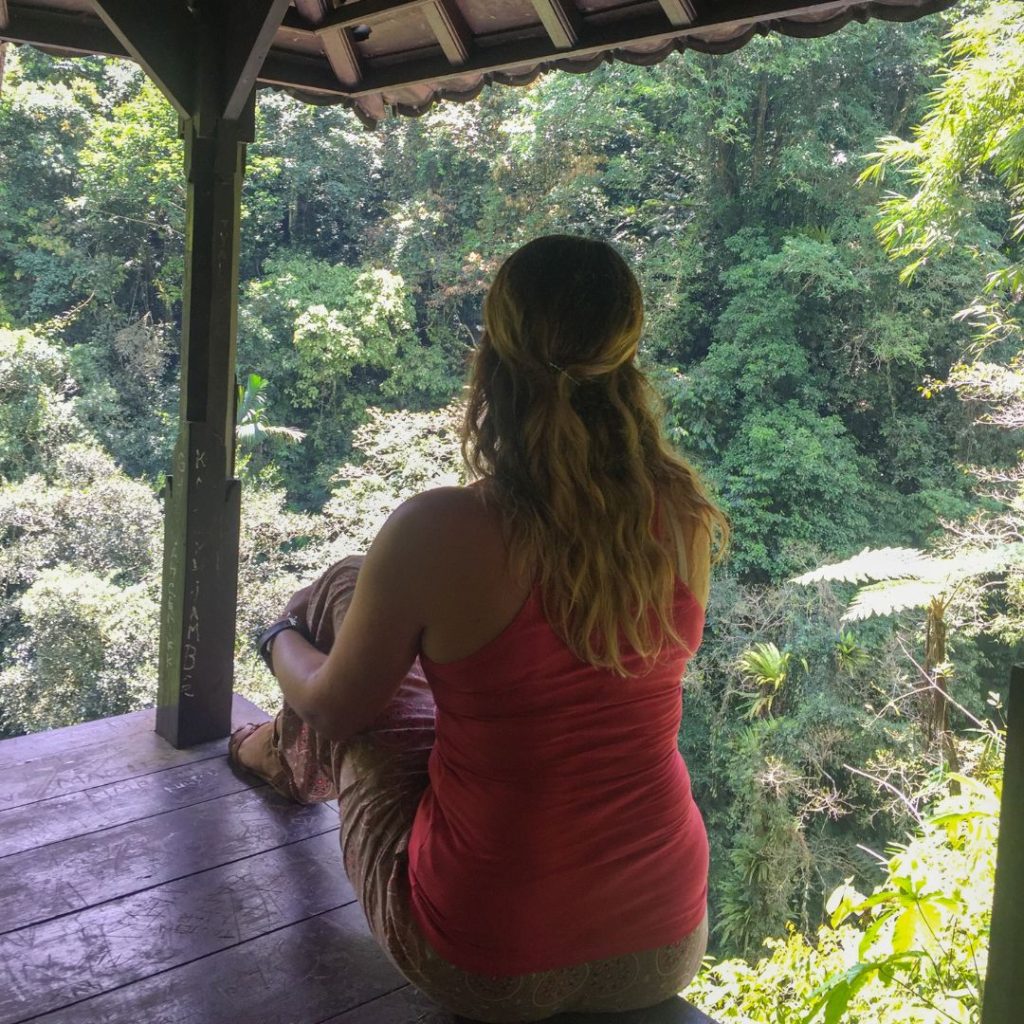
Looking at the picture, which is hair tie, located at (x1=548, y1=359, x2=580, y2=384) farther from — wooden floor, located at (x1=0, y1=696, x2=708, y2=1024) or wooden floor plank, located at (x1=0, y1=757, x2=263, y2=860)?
wooden floor plank, located at (x1=0, y1=757, x2=263, y2=860)

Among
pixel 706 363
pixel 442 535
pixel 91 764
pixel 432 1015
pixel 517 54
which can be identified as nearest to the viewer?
pixel 442 535

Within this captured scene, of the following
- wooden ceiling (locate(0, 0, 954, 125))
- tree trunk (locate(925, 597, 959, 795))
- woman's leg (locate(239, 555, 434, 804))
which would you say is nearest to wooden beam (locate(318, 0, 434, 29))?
wooden ceiling (locate(0, 0, 954, 125))

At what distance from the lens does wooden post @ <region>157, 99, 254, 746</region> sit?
1.85 m

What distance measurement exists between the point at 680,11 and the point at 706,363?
28.6 feet

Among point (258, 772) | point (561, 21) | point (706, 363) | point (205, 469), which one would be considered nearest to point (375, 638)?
point (258, 772)

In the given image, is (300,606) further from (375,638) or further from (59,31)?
(59,31)

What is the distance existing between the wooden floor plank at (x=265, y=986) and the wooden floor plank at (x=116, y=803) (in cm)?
43

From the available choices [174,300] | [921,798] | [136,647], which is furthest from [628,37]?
[174,300]

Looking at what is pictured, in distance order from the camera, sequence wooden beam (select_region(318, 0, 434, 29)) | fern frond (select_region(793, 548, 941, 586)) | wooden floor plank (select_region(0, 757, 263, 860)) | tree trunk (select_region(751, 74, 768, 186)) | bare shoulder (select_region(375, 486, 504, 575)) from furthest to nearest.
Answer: tree trunk (select_region(751, 74, 768, 186)) → fern frond (select_region(793, 548, 941, 586)) → wooden beam (select_region(318, 0, 434, 29)) → wooden floor plank (select_region(0, 757, 263, 860)) → bare shoulder (select_region(375, 486, 504, 575))

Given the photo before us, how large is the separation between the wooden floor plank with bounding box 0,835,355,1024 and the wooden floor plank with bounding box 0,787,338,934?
3cm

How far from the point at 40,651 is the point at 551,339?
8.07 metres

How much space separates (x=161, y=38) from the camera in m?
1.75

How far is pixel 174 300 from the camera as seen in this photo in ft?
39.7

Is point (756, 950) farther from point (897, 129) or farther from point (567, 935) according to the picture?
point (897, 129)
